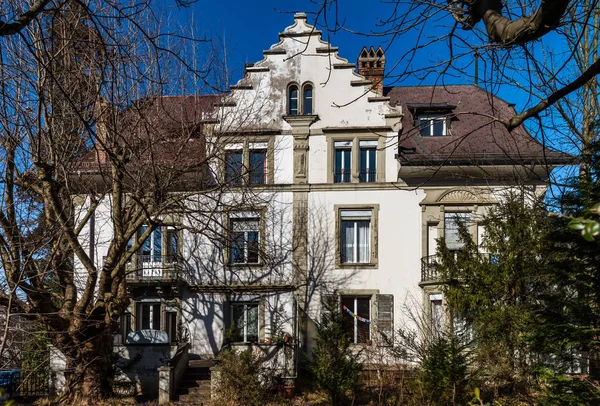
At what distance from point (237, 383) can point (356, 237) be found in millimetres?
7227

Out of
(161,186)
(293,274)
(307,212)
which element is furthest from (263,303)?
(161,186)

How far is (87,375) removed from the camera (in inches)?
516

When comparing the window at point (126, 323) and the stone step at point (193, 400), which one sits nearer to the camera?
the stone step at point (193, 400)

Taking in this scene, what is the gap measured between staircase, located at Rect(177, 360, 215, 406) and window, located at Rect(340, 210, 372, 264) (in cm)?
607

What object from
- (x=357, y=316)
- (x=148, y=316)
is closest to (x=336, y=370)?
(x=357, y=316)

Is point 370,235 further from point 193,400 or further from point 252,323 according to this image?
point 193,400

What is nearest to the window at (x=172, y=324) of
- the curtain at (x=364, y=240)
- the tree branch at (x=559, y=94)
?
the curtain at (x=364, y=240)

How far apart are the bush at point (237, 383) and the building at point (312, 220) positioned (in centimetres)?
381

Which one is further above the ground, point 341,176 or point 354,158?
point 354,158

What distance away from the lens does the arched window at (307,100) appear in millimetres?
19672

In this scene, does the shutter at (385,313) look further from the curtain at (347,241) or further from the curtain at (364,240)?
the curtain at (347,241)

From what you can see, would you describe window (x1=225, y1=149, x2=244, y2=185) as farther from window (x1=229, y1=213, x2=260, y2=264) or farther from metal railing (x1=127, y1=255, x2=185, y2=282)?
metal railing (x1=127, y1=255, x2=185, y2=282)

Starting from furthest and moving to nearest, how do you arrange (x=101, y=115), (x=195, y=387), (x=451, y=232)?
(x=451, y=232)
(x=195, y=387)
(x=101, y=115)

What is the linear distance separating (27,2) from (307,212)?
12.3 m
